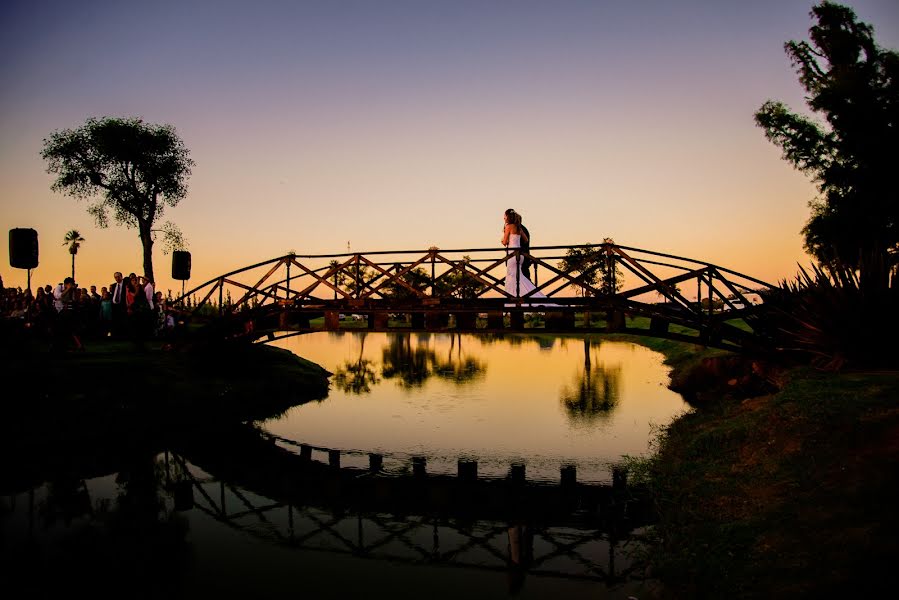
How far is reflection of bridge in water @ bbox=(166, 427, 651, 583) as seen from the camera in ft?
33.4

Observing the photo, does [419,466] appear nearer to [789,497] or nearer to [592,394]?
[789,497]

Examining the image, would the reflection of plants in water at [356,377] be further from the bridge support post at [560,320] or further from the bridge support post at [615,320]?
the bridge support post at [615,320]

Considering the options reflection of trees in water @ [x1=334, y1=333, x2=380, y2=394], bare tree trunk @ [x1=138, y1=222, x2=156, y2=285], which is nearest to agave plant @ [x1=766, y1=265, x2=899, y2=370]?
reflection of trees in water @ [x1=334, y1=333, x2=380, y2=394]

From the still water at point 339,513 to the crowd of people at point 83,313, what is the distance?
6.71 m

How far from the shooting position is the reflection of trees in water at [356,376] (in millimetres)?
29355

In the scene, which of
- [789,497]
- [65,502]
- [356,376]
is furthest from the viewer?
[356,376]

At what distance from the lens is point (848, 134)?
101ft

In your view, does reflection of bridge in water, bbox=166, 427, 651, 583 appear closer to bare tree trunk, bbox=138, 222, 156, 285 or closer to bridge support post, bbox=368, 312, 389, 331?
bridge support post, bbox=368, 312, 389, 331

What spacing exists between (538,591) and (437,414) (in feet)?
44.4

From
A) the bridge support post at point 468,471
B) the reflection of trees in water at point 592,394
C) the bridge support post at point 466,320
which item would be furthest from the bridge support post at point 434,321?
the reflection of trees in water at point 592,394

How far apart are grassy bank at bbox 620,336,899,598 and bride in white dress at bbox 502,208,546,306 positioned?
6577mm

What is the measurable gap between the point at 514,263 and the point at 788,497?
11.0 metres

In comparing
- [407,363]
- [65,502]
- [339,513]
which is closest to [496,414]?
[339,513]

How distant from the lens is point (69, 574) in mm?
9164
